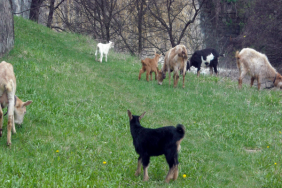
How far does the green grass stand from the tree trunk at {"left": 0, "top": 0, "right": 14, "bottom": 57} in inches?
12.0

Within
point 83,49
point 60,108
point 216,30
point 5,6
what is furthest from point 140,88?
point 216,30

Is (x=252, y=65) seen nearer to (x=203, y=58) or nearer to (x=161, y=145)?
(x=203, y=58)

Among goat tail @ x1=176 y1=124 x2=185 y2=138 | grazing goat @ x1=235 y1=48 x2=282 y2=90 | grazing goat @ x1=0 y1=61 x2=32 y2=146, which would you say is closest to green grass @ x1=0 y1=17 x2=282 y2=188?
grazing goat @ x1=0 y1=61 x2=32 y2=146

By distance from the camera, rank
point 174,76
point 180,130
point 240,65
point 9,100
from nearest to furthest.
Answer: point 180,130 < point 9,100 < point 174,76 < point 240,65

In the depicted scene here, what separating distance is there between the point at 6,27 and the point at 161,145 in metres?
8.61

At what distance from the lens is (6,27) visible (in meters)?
10.8

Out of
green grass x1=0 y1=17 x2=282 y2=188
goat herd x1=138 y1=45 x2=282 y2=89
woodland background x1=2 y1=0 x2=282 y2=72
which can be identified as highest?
woodland background x1=2 y1=0 x2=282 y2=72

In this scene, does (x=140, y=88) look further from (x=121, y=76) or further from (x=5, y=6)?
(x=5, y=6)

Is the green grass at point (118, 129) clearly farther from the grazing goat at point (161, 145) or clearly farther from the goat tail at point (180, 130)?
the goat tail at point (180, 130)

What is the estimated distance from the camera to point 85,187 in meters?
4.31

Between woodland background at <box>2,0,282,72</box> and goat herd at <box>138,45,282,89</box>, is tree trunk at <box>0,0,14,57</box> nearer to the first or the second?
goat herd at <box>138,45,282,89</box>

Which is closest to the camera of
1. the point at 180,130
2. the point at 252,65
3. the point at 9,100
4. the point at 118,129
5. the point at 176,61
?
the point at 180,130

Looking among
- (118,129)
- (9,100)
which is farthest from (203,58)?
(9,100)

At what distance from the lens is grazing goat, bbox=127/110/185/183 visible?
4.62m
